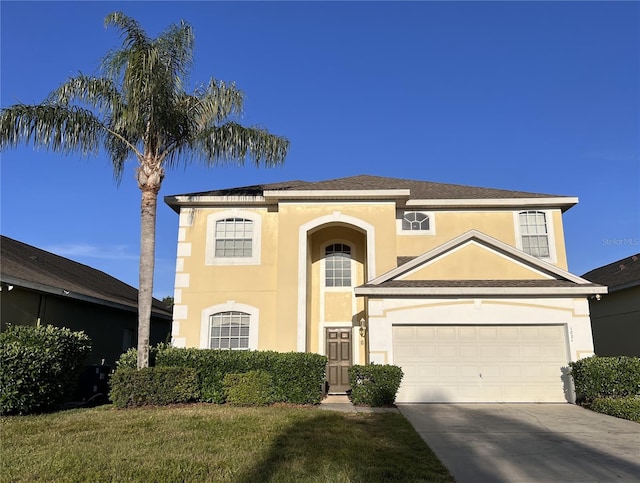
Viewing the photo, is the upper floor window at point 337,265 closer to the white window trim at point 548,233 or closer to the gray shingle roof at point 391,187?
the gray shingle roof at point 391,187

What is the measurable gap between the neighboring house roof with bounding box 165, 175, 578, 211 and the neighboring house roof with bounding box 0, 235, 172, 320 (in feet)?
13.7

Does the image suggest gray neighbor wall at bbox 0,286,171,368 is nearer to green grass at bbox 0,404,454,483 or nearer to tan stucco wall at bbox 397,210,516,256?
green grass at bbox 0,404,454,483

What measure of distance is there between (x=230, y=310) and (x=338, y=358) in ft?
13.2

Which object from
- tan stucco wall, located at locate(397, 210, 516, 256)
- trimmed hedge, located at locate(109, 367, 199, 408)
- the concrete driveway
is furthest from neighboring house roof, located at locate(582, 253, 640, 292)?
trimmed hedge, located at locate(109, 367, 199, 408)

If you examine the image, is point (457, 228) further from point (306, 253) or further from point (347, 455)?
point (347, 455)

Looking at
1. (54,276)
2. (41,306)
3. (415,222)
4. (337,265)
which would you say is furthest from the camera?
(337,265)

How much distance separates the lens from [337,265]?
1612cm

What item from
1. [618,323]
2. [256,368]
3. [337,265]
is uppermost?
[337,265]

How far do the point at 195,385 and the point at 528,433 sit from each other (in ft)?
25.6

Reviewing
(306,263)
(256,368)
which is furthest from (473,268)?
(256,368)

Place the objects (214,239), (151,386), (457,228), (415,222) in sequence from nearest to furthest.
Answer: (151,386)
(214,239)
(457,228)
(415,222)

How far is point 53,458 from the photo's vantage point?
6316 mm

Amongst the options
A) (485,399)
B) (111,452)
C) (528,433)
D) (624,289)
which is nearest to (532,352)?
(485,399)

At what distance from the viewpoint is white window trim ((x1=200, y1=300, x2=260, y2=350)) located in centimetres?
1426
